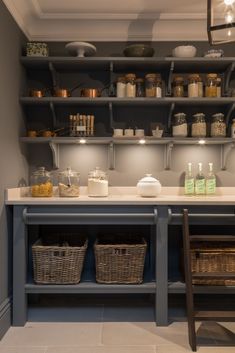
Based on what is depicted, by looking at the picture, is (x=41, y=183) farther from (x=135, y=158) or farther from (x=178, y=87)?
(x=178, y=87)

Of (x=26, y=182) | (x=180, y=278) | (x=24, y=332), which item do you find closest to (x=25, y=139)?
(x=26, y=182)

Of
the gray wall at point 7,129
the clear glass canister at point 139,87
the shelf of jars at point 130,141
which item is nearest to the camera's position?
Answer: the gray wall at point 7,129

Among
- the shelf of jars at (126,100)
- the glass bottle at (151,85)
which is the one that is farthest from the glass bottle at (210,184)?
the glass bottle at (151,85)

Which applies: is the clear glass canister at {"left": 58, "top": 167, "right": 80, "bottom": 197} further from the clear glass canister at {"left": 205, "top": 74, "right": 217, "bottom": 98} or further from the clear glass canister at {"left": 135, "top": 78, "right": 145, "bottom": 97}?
the clear glass canister at {"left": 205, "top": 74, "right": 217, "bottom": 98}

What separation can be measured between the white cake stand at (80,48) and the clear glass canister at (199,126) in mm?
980

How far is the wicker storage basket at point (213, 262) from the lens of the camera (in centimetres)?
234

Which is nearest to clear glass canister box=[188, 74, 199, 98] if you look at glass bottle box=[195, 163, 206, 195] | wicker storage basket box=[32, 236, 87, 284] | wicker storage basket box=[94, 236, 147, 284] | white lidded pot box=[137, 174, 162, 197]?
glass bottle box=[195, 163, 206, 195]

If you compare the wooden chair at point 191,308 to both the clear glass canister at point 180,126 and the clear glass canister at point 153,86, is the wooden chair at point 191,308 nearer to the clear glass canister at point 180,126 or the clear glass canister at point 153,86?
the clear glass canister at point 180,126

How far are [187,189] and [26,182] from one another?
132cm

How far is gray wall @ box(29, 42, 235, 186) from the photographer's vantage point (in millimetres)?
2887

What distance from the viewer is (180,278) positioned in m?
2.51

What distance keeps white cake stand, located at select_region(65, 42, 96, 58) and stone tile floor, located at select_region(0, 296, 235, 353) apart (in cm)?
194

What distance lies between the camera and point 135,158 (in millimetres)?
2900

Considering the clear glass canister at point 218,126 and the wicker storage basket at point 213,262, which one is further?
the clear glass canister at point 218,126
